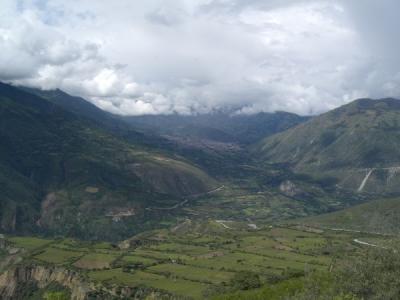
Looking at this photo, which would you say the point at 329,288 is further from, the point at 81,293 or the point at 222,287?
the point at 81,293

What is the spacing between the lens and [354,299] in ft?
311

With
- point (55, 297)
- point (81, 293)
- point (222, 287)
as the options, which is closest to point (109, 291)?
point (81, 293)

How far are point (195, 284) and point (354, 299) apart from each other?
111 m

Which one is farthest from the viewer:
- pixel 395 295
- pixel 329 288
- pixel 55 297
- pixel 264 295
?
pixel 264 295

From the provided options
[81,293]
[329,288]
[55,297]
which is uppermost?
[329,288]

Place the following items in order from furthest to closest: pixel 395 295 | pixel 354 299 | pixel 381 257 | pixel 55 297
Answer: pixel 55 297 < pixel 381 257 < pixel 395 295 < pixel 354 299

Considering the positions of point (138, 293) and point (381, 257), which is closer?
point (381, 257)

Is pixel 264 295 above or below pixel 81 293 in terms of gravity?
above

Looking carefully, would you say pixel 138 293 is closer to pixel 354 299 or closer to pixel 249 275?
pixel 249 275

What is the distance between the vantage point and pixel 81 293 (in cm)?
19750

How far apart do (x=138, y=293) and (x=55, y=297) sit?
198ft

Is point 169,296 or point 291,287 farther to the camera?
point 169,296

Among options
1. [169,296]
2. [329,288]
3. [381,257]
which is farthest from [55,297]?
[381,257]

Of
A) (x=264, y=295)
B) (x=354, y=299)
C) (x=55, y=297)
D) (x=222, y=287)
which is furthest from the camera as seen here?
(x=222, y=287)
